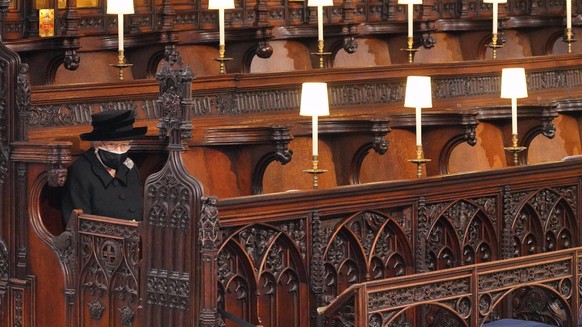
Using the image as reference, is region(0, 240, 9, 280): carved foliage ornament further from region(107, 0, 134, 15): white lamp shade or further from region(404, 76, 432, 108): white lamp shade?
region(404, 76, 432, 108): white lamp shade

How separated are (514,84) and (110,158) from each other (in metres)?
2.90

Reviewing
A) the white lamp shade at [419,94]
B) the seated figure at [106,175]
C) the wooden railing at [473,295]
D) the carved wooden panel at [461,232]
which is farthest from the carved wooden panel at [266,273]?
the white lamp shade at [419,94]

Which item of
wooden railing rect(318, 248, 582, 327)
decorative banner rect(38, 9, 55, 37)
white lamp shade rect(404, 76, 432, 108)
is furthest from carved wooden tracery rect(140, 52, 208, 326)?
decorative banner rect(38, 9, 55, 37)

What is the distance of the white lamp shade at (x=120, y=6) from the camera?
30.7 feet

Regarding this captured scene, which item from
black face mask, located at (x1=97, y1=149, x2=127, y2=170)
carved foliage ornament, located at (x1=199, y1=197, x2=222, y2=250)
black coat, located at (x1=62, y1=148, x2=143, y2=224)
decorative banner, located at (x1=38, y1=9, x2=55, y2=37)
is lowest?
carved foliage ornament, located at (x1=199, y1=197, x2=222, y2=250)

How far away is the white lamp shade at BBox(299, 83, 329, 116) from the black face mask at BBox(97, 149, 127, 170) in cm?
127

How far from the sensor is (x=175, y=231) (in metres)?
6.86

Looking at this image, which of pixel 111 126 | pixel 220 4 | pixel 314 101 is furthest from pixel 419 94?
pixel 111 126

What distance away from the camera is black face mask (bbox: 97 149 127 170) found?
25.6 ft

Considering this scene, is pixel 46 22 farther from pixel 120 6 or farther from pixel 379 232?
pixel 379 232

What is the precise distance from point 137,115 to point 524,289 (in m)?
2.52

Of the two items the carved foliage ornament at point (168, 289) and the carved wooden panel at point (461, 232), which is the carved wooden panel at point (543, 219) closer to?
the carved wooden panel at point (461, 232)

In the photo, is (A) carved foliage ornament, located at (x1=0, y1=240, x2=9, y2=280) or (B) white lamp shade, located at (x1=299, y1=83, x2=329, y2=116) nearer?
(A) carved foliage ornament, located at (x1=0, y1=240, x2=9, y2=280)

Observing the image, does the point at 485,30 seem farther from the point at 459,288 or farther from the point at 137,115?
the point at 459,288
